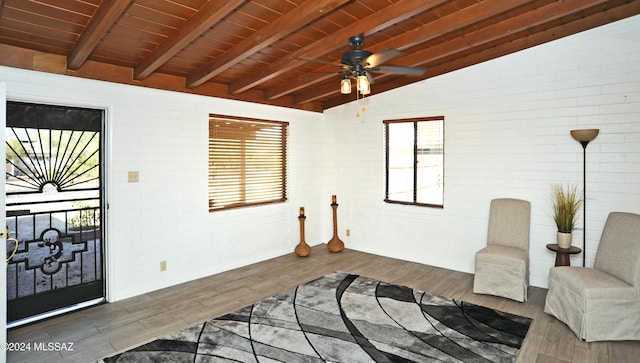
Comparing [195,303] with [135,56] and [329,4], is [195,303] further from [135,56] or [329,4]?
[329,4]

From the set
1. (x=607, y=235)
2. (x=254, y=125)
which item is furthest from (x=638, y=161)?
(x=254, y=125)

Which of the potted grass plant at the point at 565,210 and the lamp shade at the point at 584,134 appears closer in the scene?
the lamp shade at the point at 584,134

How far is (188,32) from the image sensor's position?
9.87ft

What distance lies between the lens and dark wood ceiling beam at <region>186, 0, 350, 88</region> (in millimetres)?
2807

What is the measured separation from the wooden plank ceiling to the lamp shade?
1.15 metres

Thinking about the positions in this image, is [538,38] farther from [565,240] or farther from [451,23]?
[565,240]

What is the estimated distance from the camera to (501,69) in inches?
182

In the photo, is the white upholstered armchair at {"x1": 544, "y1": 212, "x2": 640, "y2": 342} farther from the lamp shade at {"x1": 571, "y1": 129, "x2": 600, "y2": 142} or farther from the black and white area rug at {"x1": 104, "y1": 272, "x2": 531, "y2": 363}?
the lamp shade at {"x1": 571, "y1": 129, "x2": 600, "y2": 142}

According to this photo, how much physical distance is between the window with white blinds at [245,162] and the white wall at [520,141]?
1.39 meters

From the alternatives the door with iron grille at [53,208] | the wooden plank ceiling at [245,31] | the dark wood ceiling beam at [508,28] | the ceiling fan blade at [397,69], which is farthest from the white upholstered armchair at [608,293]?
the door with iron grille at [53,208]

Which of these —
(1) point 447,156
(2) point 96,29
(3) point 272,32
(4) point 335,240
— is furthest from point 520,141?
(2) point 96,29

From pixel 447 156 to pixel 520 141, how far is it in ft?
3.01

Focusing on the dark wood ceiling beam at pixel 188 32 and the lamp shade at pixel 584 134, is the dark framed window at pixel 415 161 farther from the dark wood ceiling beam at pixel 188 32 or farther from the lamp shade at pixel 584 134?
the dark wood ceiling beam at pixel 188 32

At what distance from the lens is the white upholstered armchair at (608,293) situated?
3.05 metres
